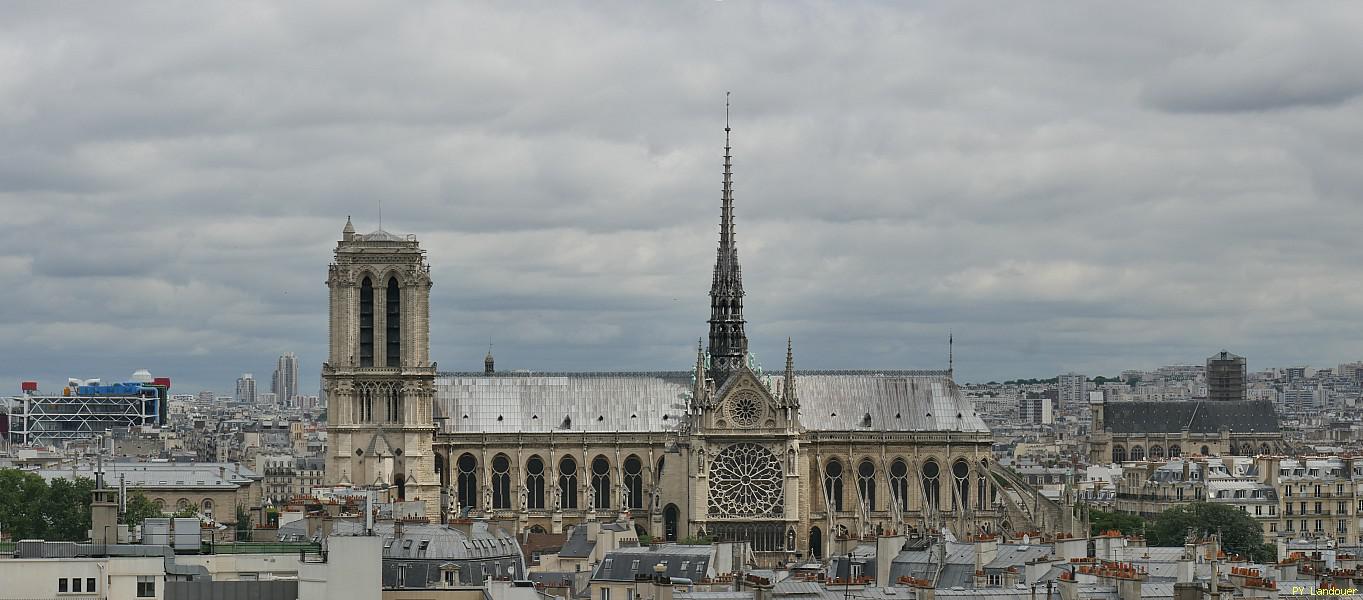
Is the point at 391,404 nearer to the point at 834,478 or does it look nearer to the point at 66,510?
the point at 834,478

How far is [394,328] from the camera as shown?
5281 inches

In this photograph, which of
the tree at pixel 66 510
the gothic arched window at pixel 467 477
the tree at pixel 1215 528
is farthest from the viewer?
the gothic arched window at pixel 467 477

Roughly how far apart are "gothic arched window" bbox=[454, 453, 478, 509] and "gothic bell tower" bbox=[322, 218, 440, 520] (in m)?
2.85

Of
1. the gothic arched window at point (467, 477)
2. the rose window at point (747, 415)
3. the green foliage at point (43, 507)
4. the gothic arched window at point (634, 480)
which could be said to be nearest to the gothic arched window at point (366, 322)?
the gothic arched window at point (467, 477)

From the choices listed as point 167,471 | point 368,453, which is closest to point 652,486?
point 368,453

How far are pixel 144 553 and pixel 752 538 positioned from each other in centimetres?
8006

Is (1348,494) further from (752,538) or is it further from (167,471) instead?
(167,471)

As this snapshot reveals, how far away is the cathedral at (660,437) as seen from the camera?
134000 mm

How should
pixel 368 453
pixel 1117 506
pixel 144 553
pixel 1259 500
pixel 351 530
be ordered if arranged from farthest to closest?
pixel 1117 506 < pixel 1259 500 < pixel 368 453 < pixel 351 530 < pixel 144 553

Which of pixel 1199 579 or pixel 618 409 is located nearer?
pixel 1199 579

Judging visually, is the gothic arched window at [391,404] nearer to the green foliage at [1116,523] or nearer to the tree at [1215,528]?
the green foliage at [1116,523]

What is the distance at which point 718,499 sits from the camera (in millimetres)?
134875

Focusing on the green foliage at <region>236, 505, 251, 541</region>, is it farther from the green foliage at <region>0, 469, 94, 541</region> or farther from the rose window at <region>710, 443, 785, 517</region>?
the rose window at <region>710, 443, 785, 517</region>

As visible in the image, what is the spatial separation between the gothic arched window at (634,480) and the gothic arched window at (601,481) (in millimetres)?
797
